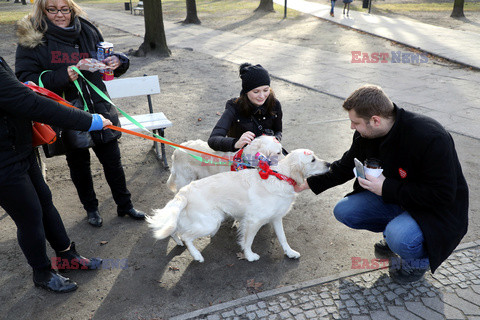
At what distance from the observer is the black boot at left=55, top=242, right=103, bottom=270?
355 cm

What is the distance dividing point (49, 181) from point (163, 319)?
3171 millimetres

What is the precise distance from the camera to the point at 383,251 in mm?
3783

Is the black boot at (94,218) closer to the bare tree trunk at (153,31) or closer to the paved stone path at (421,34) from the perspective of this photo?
the bare tree trunk at (153,31)

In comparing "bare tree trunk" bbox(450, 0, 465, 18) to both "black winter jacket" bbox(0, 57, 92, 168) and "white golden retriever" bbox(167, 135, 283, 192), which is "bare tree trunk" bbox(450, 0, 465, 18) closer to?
"white golden retriever" bbox(167, 135, 283, 192)

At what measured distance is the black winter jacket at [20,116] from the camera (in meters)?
2.61

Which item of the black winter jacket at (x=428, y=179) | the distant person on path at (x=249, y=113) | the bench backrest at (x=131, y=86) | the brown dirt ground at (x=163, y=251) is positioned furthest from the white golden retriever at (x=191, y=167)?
the bench backrest at (x=131, y=86)

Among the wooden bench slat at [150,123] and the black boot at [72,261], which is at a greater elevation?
the wooden bench slat at [150,123]

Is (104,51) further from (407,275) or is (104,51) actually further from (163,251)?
(407,275)

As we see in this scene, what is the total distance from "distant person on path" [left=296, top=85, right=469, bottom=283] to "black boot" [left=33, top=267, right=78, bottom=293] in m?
2.75

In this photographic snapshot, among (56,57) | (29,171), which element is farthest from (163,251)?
(56,57)

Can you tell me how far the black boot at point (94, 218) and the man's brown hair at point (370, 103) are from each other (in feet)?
9.89

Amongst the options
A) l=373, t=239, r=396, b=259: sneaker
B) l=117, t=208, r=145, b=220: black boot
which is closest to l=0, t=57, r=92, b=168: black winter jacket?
l=117, t=208, r=145, b=220: black boot

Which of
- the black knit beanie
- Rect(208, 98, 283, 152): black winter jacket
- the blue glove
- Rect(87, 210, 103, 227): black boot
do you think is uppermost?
the black knit beanie

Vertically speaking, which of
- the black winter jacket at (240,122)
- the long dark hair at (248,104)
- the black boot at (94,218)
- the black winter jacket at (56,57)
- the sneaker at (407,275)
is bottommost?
the black boot at (94,218)
